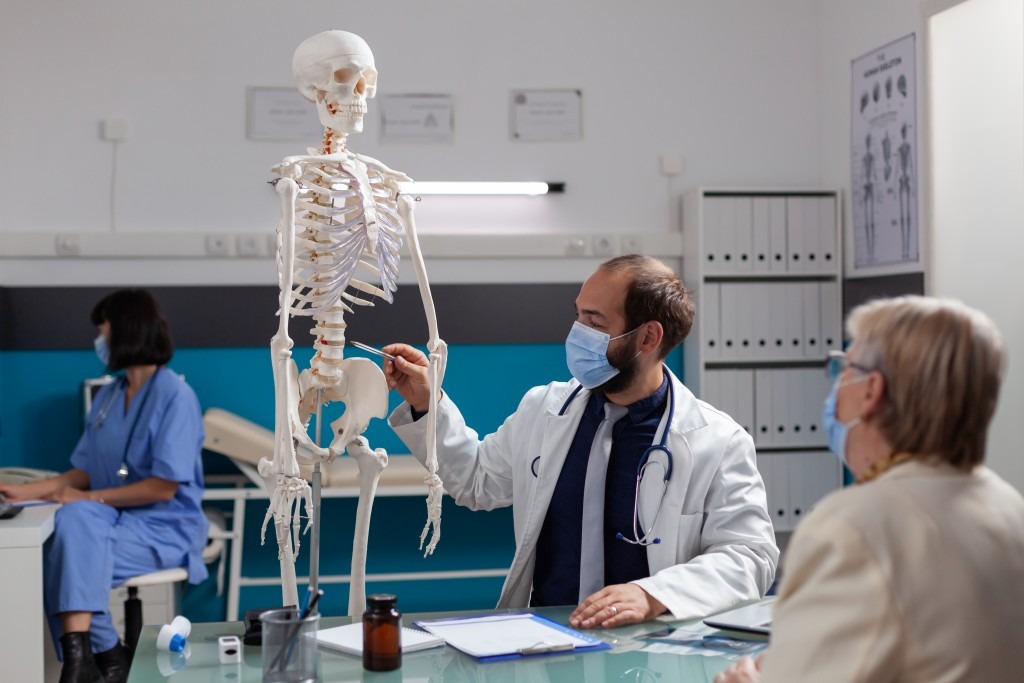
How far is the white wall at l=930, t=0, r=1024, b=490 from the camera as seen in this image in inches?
132

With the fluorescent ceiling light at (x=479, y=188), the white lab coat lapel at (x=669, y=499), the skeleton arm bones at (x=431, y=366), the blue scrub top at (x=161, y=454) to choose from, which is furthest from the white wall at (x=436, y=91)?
the white lab coat lapel at (x=669, y=499)

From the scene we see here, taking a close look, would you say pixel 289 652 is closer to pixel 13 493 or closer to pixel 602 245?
pixel 13 493

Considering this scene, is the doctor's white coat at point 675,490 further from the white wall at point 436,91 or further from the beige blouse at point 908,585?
the white wall at point 436,91

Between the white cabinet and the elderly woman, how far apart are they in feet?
10.5

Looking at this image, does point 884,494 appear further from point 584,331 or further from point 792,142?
point 792,142

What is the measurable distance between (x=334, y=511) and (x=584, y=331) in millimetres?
2459

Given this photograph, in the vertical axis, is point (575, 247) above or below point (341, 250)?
above

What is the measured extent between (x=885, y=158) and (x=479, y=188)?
157 centimetres

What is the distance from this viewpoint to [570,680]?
5.07 feet

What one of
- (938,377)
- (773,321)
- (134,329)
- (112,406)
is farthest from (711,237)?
(938,377)

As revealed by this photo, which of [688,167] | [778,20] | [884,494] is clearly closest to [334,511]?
[688,167]

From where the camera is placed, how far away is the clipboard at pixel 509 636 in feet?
5.41

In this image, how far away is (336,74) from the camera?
210cm

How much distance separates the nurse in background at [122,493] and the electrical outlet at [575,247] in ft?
5.39
